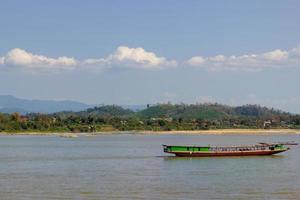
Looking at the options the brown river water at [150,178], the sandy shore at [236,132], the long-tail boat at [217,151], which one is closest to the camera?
the brown river water at [150,178]

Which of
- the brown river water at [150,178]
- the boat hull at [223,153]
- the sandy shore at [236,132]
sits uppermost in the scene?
the sandy shore at [236,132]

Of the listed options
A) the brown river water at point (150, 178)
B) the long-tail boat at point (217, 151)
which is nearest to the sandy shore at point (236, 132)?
the long-tail boat at point (217, 151)

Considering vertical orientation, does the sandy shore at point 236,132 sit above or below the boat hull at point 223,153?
above

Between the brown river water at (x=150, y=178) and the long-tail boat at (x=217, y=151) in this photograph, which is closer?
the brown river water at (x=150, y=178)

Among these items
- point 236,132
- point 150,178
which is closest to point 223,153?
point 150,178

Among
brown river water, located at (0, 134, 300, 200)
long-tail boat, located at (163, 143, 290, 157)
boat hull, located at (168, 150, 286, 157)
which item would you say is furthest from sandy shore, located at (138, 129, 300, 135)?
brown river water, located at (0, 134, 300, 200)

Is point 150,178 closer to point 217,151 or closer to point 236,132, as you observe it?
point 217,151

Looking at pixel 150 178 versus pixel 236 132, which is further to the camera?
pixel 236 132

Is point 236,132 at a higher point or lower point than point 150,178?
higher

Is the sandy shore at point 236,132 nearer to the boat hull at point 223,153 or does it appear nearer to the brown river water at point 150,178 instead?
the boat hull at point 223,153

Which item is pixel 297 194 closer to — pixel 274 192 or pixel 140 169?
pixel 274 192

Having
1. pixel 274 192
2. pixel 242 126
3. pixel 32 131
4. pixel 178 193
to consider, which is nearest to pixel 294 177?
pixel 274 192

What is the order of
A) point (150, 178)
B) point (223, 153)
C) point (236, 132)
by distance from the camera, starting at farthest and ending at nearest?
point (236, 132) < point (223, 153) < point (150, 178)

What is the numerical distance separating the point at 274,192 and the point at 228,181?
543cm
